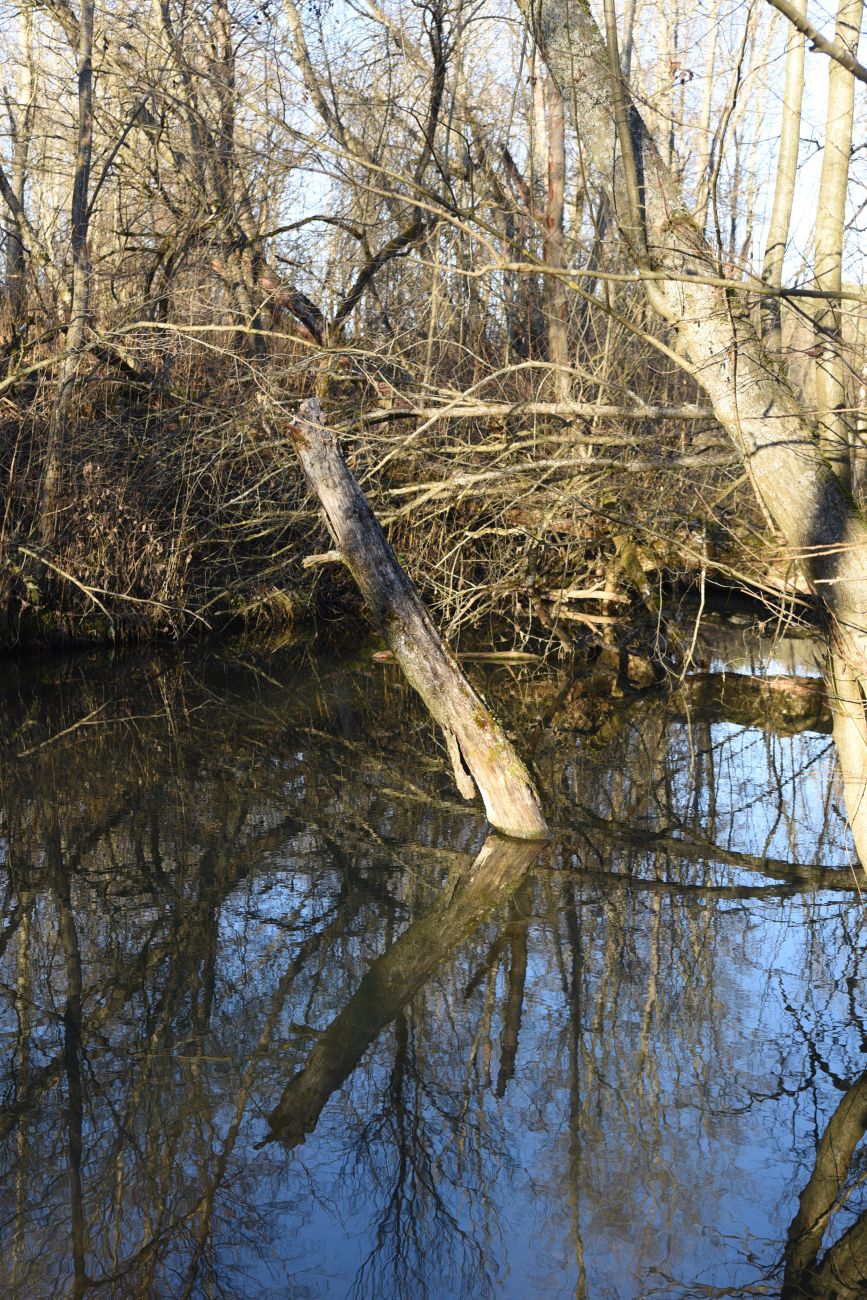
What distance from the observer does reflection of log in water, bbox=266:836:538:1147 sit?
12.1 feet

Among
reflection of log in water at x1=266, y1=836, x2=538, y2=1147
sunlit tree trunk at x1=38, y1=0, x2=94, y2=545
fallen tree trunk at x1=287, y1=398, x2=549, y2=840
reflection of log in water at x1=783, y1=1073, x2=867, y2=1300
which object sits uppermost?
sunlit tree trunk at x1=38, y1=0, x2=94, y2=545

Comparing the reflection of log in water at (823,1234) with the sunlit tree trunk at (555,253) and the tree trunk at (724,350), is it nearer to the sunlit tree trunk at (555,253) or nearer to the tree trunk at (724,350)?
the tree trunk at (724,350)

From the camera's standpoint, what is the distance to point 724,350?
16.5 ft

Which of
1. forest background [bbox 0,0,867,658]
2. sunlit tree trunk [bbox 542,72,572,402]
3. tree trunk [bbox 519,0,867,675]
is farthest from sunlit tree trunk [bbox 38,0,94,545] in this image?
tree trunk [bbox 519,0,867,675]

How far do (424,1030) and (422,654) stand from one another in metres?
2.32

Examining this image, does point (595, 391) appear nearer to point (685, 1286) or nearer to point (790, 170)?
point (790, 170)

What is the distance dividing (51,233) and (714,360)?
763 centimetres

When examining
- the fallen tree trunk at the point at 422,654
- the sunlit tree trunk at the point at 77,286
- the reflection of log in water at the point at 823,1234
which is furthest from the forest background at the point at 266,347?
the reflection of log in water at the point at 823,1234

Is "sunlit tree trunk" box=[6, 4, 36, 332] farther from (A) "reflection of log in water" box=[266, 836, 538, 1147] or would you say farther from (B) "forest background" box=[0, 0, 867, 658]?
(A) "reflection of log in water" box=[266, 836, 538, 1147]

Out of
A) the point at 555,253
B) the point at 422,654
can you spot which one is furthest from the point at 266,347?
the point at 422,654

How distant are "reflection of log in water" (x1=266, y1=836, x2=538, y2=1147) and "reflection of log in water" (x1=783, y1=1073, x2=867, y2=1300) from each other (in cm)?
138

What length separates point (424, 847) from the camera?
19.5 feet

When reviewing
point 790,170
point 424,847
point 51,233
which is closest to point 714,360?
point 790,170

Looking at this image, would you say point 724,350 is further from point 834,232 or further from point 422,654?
point 422,654
